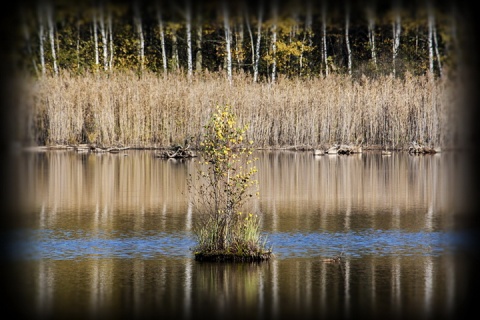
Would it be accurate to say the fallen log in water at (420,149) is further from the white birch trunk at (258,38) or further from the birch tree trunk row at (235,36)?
the white birch trunk at (258,38)

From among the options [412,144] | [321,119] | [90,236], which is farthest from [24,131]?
[90,236]

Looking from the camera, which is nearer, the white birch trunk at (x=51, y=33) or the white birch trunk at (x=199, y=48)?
the white birch trunk at (x=51, y=33)

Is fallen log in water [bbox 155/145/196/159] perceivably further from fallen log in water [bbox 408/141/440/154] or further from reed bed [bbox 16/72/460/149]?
fallen log in water [bbox 408/141/440/154]

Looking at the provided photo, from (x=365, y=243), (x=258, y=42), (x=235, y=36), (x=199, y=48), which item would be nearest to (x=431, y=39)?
(x=258, y=42)

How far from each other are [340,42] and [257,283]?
41.0 metres

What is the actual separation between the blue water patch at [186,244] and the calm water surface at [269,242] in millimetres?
24

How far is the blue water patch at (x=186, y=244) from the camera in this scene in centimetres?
1411

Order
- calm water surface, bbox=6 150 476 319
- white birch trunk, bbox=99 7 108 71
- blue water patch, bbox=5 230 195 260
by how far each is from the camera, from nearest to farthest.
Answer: calm water surface, bbox=6 150 476 319, blue water patch, bbox=5 230 195 260, white birch trunk, bbox=99 7 108 71

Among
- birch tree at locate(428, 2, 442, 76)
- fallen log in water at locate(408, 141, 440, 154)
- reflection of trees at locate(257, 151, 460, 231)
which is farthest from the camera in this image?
birch tree at locate(428, 2, 442, 76)

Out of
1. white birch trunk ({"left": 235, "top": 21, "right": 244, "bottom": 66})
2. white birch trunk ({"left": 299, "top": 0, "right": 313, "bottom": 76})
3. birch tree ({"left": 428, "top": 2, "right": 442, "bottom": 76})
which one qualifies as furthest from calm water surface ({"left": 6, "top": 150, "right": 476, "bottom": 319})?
white birch trunk ({"left": 299, "top": 0, "right": 313, "bottom": 76})

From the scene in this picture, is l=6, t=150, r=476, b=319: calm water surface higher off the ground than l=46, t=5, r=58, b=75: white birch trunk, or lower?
lower

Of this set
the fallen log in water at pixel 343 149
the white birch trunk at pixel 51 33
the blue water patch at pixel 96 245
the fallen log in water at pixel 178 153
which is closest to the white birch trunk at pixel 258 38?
the white birch trunk at pixel 51 33

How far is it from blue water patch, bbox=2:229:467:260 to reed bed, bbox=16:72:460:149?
1741 cm

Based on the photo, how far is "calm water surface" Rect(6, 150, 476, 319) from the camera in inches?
440
